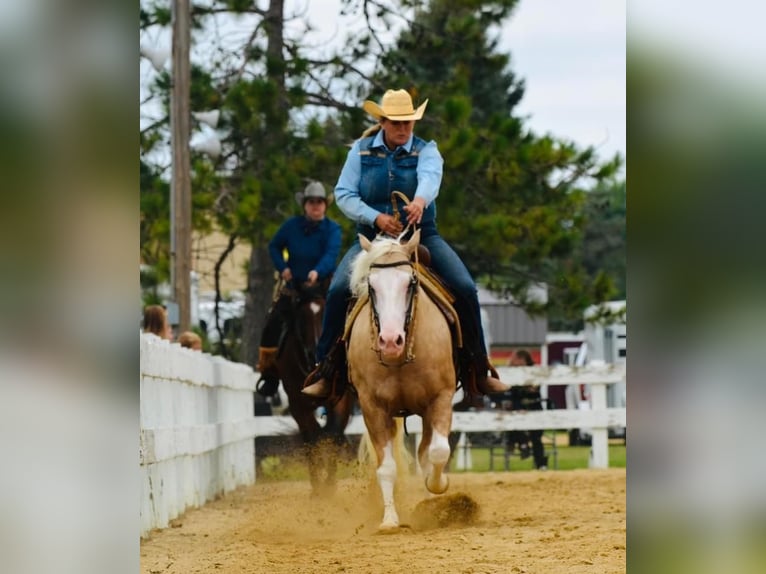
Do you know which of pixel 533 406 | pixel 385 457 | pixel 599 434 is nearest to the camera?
pixel 385 457

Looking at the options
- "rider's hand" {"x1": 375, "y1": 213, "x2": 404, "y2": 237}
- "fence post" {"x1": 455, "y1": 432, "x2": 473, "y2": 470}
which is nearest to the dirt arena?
"rider's hand" {"x1": 375, "y1": 213, "x2": 404, "y2": 237}

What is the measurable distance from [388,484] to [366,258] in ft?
4.99

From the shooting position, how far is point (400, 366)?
30.2 feet

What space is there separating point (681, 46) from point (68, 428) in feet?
4.53

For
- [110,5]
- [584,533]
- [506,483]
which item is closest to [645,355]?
[110,5]

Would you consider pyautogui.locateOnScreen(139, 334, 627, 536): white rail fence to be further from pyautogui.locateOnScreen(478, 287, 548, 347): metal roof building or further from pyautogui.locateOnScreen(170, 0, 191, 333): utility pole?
pyautogui.locateOnScreen(478, 287, 548, 347): metal roof building

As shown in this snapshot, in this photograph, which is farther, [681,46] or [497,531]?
[497,531]

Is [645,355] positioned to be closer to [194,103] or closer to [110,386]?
[110,386]

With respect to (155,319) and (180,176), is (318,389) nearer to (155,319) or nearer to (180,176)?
(155,319)

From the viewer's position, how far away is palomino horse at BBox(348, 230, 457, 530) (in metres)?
9.04

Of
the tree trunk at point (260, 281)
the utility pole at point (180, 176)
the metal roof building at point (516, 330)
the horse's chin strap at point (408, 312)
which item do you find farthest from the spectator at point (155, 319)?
the metal roof building at point (516, 330)

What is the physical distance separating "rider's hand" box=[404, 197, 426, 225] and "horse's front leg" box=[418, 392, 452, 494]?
3.87 ft

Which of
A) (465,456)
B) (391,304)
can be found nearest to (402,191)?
(391,304)

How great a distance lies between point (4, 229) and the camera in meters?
2.64
